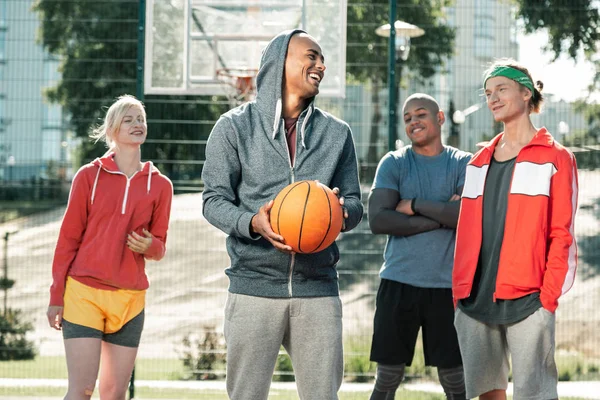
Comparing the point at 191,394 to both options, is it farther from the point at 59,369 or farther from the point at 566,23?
the point at 566,23

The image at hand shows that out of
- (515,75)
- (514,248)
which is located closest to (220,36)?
(515,75)

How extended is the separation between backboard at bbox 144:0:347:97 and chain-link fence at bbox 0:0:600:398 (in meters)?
0.29

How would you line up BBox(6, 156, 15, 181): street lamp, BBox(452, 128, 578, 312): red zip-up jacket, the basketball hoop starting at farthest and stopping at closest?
BBox(6, 156, 15, 181): street lamp
the basketball hoop
BBox(452, 128, 578, 312): red zip-up jacket

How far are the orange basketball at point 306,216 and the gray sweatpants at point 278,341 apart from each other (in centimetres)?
29

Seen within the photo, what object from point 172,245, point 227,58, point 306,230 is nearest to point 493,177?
point 306,230

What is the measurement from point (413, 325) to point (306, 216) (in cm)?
203

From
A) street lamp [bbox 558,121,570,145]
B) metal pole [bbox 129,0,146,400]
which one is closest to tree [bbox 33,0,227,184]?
metal pole [bbox 129,0,146,400]

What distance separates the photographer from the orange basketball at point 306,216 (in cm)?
360

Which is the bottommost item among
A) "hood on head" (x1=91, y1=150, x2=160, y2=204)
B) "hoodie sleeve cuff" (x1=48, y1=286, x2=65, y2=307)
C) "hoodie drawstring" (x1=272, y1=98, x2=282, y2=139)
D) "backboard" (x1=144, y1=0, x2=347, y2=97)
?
"hoodie sleeve cuff" (x1=48, y1=286, x2=65, y2=307)

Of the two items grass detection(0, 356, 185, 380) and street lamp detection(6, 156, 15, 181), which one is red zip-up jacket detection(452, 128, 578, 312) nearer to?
grass detection(0, 356, 185, 380)

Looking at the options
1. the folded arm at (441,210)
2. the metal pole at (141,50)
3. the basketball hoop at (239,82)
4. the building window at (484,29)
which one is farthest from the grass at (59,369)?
the building window at (484,29)

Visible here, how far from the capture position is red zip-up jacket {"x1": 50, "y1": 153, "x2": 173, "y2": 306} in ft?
15.8

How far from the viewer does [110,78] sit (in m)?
12.9

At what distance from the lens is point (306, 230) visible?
362 cm
